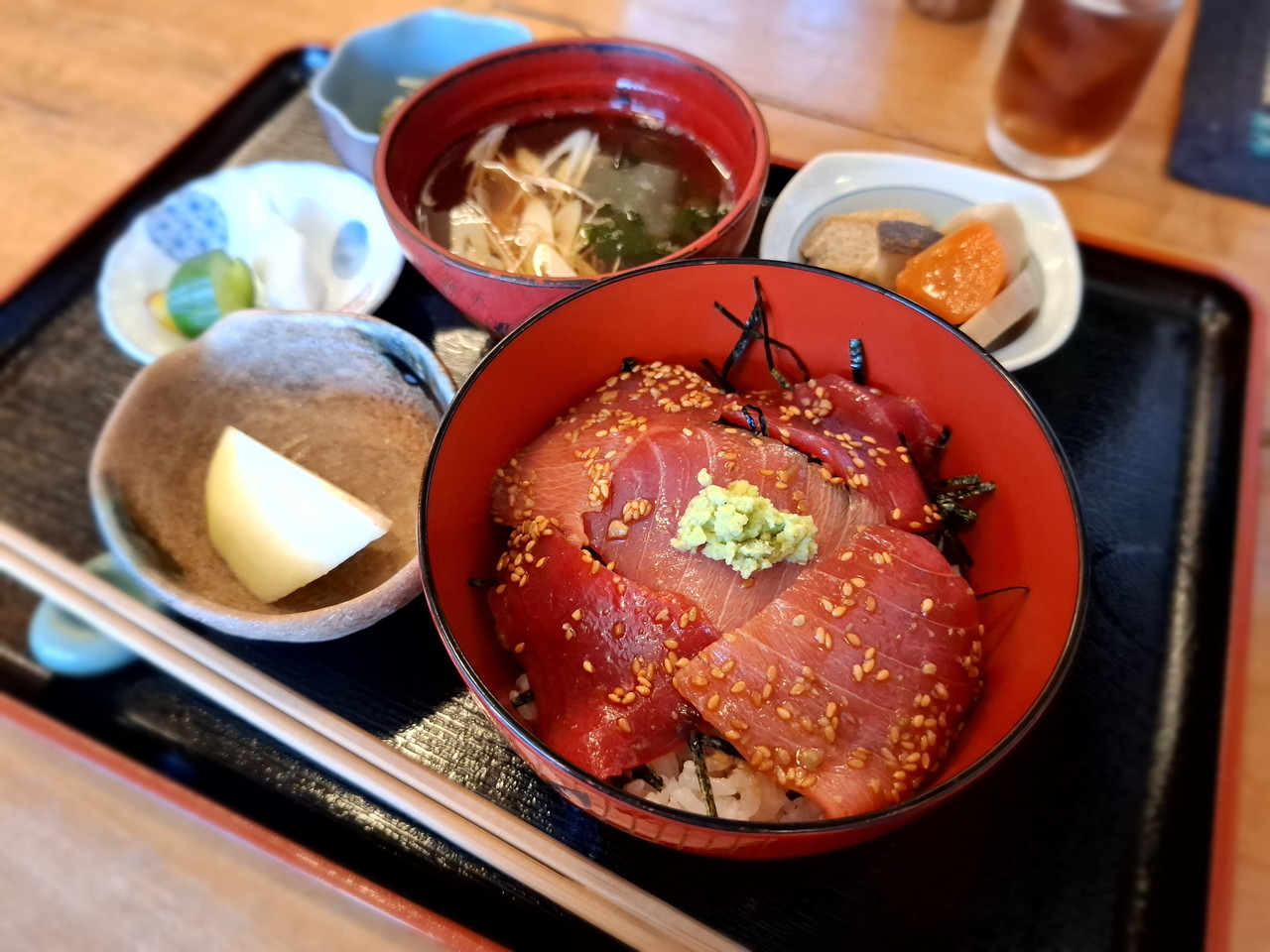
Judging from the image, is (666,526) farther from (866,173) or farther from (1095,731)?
(866,173)

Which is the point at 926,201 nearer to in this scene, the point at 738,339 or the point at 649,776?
the point at 738,339

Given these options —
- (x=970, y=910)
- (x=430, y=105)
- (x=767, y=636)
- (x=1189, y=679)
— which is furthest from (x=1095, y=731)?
(x=430, y=105)

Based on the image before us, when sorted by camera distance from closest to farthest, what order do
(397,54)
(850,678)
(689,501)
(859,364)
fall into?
(850,678)
(689,501)
(859,364)
(397,54)

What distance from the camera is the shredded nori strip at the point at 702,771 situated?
963mm

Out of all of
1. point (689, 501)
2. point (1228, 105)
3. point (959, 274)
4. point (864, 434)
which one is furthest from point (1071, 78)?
point (689, 501)

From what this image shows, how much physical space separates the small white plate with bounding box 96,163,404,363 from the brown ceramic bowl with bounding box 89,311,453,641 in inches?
Answer: 7.0

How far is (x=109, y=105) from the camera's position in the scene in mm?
2160

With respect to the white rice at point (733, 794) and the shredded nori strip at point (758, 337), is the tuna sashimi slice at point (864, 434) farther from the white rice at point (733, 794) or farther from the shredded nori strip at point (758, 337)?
the white rice at point (733, 794)

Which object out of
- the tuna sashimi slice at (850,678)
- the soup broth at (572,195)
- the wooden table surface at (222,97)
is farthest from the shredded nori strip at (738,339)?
the wooden table surface at (222,97)

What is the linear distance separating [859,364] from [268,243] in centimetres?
118

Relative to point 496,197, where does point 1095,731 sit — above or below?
below

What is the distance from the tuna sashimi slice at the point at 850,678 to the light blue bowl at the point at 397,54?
1.53 meters

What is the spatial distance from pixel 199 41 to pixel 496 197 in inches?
54.8

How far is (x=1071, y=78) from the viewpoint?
1.74 m
